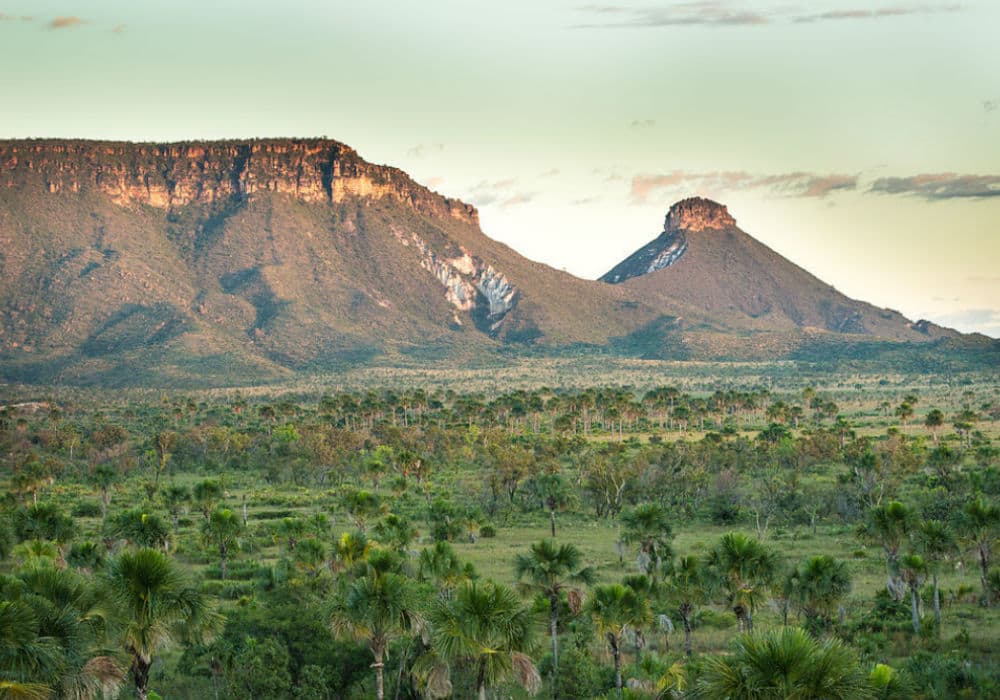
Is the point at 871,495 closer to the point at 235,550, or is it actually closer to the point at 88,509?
the point at 235,550

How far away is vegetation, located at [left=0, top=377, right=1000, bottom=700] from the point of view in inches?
838

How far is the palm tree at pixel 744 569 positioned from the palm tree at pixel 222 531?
24.1 m

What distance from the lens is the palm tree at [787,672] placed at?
1591 cm

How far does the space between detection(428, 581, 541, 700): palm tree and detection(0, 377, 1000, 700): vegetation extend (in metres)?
0.06

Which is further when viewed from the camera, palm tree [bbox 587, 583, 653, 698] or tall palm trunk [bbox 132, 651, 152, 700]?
palm tree [bbox 587, 583, 653, 698]

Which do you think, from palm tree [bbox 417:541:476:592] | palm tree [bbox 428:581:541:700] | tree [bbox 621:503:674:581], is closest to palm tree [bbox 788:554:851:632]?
tree [bbox 621:503:674:581]

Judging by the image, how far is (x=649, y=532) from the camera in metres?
37.2

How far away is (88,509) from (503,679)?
5733 cm

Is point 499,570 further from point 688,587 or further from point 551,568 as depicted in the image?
point 551,568

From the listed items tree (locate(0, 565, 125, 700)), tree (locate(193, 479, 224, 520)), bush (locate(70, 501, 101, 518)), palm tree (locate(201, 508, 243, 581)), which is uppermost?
tree (locate(0, 565, 125, 700))

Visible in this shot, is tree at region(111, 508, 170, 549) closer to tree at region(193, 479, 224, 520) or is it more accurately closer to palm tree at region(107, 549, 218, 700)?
palm tree at region(107, 549, 218, 700)

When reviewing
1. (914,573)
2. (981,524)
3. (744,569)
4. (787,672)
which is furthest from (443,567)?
(981,524)

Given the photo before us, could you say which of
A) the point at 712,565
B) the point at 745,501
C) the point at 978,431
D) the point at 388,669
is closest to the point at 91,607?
the point at 388,669

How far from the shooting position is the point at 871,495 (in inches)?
2477
